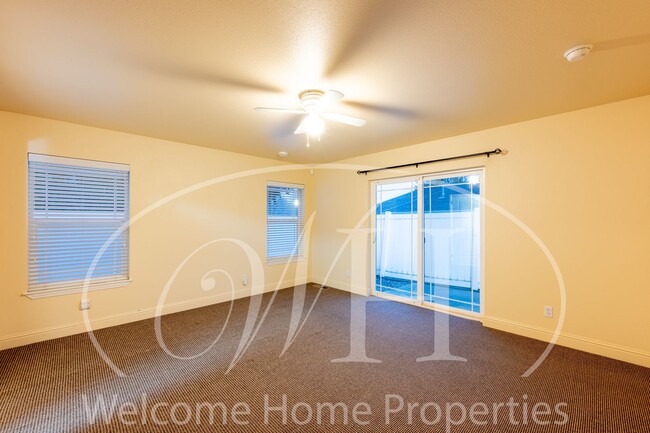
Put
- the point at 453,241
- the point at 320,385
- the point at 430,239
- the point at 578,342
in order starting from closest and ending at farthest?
the point at 320,385
the point at 578,342
the point at 453,241
the point at 430,239

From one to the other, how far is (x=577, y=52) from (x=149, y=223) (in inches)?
177

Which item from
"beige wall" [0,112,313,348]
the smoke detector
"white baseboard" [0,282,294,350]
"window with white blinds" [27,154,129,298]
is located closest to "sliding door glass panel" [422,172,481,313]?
the smoke detector

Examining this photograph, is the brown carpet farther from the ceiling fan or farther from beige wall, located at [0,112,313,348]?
the ceiling fan

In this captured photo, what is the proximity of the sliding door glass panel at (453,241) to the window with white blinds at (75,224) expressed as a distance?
13.2ft

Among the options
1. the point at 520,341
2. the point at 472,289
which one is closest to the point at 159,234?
the point at 472,289

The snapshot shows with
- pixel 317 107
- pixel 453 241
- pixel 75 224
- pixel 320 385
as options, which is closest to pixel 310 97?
pixel 317 107

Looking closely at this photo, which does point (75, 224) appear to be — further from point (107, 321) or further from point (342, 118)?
point (342, 118)

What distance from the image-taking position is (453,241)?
397 centimetres

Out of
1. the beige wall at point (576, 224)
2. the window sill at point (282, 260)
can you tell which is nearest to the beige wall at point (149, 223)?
the window sill at point (282, 260)

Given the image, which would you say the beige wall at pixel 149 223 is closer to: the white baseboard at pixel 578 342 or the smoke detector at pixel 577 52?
the white baseboard at pixel 578 342

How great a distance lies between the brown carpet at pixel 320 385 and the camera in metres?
1.88

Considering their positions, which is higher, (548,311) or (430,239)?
(430,239)

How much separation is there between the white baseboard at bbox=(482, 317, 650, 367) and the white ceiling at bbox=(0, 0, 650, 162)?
227cm

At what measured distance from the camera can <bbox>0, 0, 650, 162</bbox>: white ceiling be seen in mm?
1528
